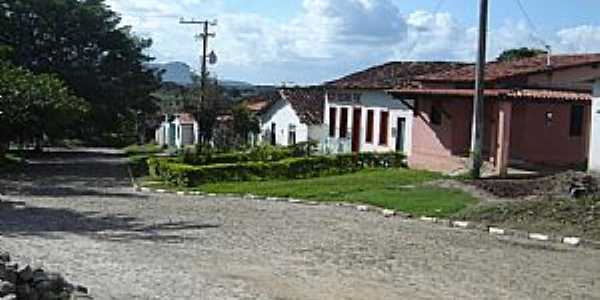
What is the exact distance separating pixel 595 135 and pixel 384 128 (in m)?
16.5

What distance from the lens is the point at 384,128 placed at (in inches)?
1695

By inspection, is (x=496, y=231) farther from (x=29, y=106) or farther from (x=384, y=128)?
(x=29, y=106)

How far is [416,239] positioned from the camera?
19562mm

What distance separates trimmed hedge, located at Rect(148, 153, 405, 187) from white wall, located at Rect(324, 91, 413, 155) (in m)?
1.59

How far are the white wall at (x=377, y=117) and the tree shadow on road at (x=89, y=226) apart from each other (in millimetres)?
17861

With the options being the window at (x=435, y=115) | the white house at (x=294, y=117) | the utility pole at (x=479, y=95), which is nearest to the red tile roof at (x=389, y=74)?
the white house at (x=294, y=117)

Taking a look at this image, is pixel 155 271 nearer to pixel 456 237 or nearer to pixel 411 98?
pixel 456 237

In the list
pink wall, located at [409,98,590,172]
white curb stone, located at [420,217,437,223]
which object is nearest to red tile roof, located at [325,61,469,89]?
pink wall, located at [409,98,590,172]

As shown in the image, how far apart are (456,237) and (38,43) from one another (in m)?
43.7

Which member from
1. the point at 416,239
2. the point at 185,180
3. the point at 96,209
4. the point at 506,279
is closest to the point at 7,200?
the point at 96,209

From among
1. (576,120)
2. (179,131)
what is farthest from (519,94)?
(179,131)

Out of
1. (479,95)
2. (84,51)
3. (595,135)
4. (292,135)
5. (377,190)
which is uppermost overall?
(84,51)

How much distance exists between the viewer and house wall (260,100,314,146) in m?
52.9

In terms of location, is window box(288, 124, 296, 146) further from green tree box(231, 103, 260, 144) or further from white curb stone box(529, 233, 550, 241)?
white curb stone box(529, 233, 550, 241)
